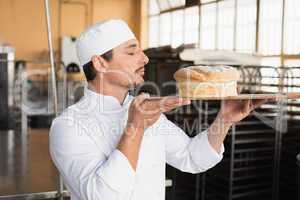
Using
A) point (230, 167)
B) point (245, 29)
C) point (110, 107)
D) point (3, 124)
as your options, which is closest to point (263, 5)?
point (245, 29)

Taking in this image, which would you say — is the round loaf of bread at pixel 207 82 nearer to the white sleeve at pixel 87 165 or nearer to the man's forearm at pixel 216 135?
the man's forearm at pixel 216 135

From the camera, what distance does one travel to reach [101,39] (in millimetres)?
1264

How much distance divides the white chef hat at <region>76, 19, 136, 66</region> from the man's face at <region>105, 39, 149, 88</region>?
0.03 metres

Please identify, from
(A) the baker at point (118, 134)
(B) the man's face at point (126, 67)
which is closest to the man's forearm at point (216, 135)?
(A) the baker at point (118, 134)

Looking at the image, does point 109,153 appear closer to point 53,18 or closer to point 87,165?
point 87,165

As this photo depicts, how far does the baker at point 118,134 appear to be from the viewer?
3.41ft

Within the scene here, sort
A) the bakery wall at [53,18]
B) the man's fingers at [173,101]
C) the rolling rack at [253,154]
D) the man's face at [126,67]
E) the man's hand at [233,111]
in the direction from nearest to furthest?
1. the man's fingers at [173,101]
2. the man's face at [126,67]
3. the man's hand at [233,111]
4. the rolling rack at [253,154]
5. the bakery wall at [53,18]

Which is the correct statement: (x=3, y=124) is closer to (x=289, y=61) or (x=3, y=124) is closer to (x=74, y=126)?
(x=289, y=61)

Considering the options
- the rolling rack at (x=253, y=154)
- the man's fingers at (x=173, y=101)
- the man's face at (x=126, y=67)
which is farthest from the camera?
the rolling rack at (x=253, y=154)

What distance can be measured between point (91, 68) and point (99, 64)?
41 millimetres

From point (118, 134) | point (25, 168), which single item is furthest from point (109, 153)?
point (25, 168)

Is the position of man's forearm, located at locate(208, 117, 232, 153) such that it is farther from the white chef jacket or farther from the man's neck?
the man's neck

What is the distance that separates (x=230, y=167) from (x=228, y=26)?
4.47 metres

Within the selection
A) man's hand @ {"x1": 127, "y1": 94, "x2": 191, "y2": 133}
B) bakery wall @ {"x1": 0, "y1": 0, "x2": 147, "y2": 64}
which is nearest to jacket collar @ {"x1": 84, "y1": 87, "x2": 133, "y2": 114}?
man's hand @ {"x1": 127, "y1": 94, "x2": 191, "y2": 133}
